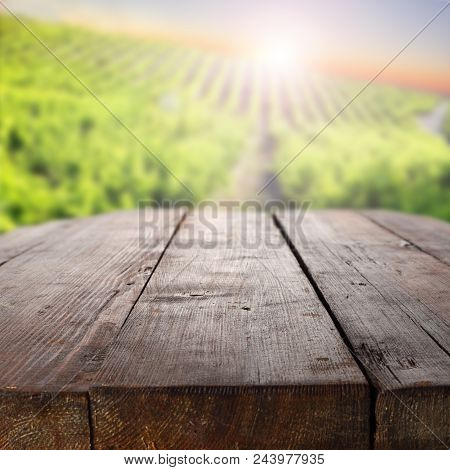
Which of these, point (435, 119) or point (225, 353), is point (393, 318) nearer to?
point (225, 353)

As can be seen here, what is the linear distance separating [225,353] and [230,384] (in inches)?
3.0

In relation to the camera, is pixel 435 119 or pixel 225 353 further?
pixel 435 119

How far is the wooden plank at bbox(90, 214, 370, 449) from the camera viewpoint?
52 cm

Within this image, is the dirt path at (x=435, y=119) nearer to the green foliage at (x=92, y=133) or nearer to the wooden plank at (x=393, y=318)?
the green foliage at (x=92, y=133)

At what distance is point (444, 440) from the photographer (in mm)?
542

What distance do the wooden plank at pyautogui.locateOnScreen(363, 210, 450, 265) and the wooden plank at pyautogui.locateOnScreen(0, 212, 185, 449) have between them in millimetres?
577

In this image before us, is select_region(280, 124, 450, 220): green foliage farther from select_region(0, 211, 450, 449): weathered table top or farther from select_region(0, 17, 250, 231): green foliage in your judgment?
select_region(0, 211, 450, 449): weathered table top

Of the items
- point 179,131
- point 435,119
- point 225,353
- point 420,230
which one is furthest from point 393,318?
point 435,119

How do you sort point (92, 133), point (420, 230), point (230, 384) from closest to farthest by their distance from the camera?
point (230, 384) < point (420, 230) < point (92, 133)

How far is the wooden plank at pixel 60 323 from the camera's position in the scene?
20.7 inches

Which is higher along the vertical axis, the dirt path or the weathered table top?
the dirt path

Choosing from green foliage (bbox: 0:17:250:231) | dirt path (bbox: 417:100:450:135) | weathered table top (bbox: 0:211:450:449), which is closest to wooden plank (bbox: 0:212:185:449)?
A: weathered table top (bbox: 0:211:450:449)

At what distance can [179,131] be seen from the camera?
6.52m

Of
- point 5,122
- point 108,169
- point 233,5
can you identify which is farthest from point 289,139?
point 5,122
